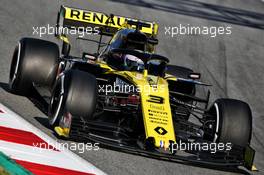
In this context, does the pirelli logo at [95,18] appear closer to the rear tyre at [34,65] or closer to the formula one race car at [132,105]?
the formula one race car at [132,105]

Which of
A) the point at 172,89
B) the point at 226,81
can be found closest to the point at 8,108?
the point at 172,89

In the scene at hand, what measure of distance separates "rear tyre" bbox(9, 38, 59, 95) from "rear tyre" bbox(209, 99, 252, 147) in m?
2.81

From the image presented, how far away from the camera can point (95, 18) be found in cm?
1316

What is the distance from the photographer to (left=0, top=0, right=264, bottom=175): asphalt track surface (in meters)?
9.32

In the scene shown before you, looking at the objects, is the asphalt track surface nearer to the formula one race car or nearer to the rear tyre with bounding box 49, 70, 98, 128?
the formula one race car

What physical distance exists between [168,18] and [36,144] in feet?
42.0

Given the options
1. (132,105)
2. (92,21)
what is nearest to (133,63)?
(132,105)

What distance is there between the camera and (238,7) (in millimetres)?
24703

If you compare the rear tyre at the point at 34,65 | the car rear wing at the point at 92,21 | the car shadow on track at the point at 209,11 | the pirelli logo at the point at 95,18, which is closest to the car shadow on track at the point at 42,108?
the rear tyre at the point at 34,65

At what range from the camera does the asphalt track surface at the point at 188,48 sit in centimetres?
932

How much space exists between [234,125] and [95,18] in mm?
4244

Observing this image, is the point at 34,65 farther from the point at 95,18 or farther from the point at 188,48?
the point at 188,48

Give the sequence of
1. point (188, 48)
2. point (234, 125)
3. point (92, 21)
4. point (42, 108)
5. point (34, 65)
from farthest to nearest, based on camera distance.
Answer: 1. point (188, 48)
2. point (92, 21)
3. point (34, 65)
4. point (42, 108)
5. point (234, 125)

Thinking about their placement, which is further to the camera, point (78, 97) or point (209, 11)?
point (209, 11)
